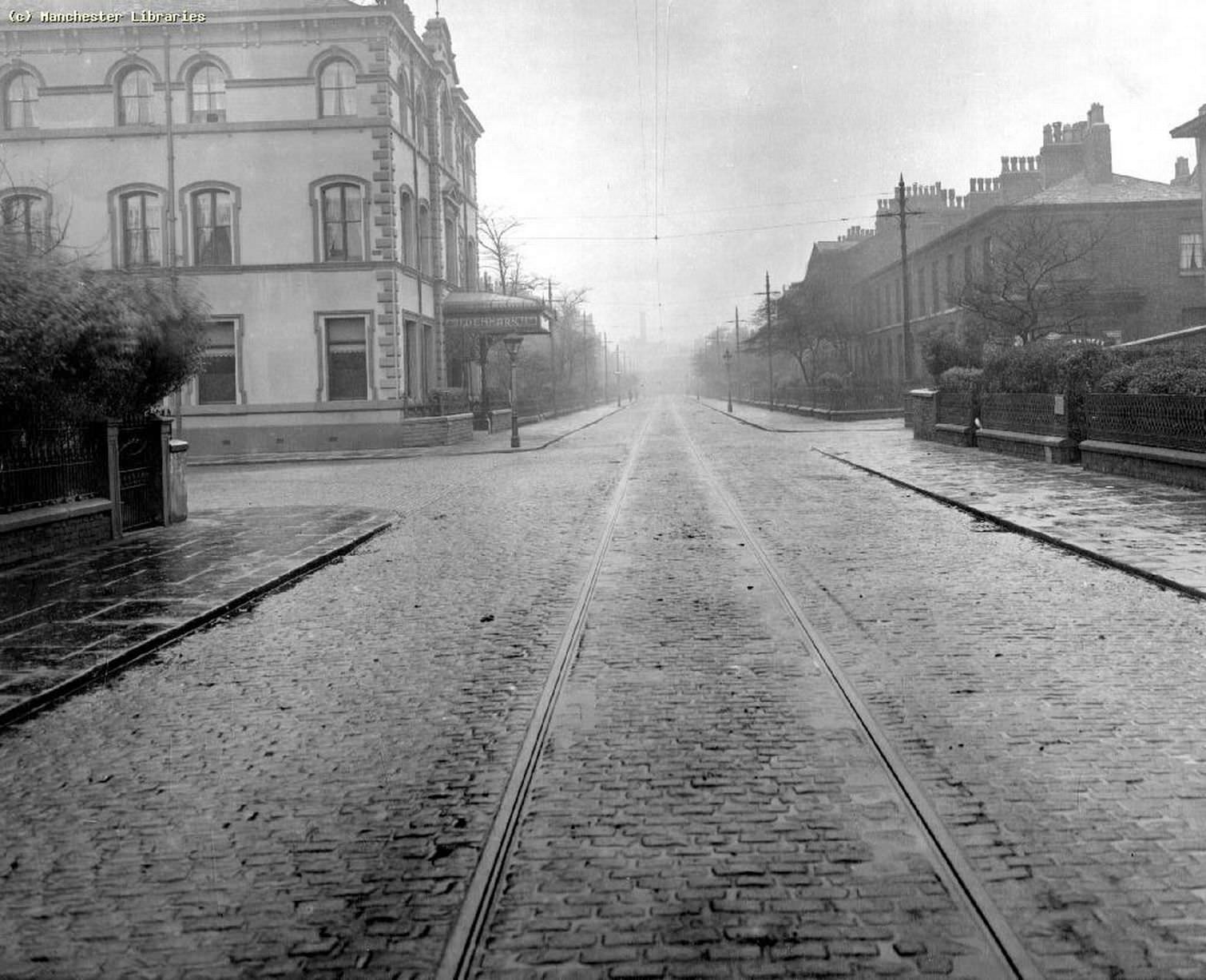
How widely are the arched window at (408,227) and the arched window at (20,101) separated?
11554 millimetres

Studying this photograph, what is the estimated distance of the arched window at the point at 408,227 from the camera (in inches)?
1476

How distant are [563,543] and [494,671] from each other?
5666mm

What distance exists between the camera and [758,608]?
817cm

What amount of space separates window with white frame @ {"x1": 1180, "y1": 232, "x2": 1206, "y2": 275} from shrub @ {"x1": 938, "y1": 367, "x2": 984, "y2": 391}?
74.1 ft

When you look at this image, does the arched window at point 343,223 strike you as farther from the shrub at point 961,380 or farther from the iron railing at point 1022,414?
the iron railing at point 1022,414

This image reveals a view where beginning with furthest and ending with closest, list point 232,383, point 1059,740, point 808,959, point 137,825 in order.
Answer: point 232,383, point 1059,740, point 137,825, point 808,959

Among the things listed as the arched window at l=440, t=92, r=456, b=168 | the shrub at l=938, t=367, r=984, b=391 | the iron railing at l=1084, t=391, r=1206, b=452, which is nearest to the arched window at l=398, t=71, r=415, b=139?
the arched window at l=440, t=92, r=456, b=168

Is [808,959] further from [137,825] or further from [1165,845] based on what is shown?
[137,825]

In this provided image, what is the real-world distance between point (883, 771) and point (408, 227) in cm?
3572

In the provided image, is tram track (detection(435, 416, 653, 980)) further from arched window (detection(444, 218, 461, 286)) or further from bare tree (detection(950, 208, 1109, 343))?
arched window (detection(444, 218, 461, 286))

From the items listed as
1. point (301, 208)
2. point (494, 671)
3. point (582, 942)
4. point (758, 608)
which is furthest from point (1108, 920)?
point (301, 208)

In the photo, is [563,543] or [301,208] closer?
[563,543]

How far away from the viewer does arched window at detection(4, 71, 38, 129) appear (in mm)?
35562

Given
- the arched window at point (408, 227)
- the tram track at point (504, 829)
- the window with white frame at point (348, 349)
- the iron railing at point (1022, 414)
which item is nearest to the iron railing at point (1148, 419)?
the iron railing at point (1022, 414)
